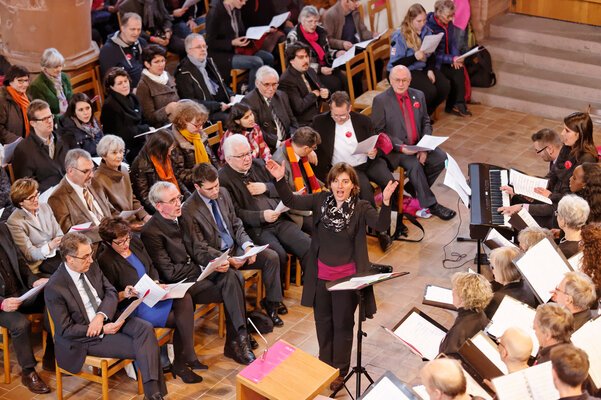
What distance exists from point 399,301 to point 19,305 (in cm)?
291

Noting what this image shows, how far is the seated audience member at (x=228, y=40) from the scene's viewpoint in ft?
35.7

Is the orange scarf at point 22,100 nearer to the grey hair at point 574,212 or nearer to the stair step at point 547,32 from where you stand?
the grey hair at point 574,212

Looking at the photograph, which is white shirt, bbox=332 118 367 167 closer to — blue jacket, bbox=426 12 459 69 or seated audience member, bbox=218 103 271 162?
seated audience member, bbox=218 103 271 162

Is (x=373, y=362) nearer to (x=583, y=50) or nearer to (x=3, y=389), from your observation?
(x=3, y=389)

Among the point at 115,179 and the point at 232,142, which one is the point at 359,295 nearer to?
the point at 232,142

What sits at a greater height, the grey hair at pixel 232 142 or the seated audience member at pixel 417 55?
the grey hair at pixel 232 142

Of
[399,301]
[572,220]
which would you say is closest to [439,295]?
[572,220]

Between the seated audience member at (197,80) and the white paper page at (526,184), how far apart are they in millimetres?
2821

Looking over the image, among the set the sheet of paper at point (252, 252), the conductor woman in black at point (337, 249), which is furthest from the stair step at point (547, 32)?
the conductor woman in black at point (337, 249)

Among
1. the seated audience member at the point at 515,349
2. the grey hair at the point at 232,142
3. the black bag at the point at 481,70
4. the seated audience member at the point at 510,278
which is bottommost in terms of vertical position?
the black bag at the point at 481,70

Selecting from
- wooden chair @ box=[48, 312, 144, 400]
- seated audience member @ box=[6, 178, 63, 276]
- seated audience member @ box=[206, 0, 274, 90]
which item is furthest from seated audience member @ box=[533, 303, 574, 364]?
seated audience member @ box=[206, 0, 274, 90]

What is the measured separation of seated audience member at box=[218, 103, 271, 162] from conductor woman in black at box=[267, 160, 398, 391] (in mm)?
1529

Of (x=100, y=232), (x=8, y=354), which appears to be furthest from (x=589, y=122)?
(x=8, y=354)

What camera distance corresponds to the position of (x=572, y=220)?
293 inches
